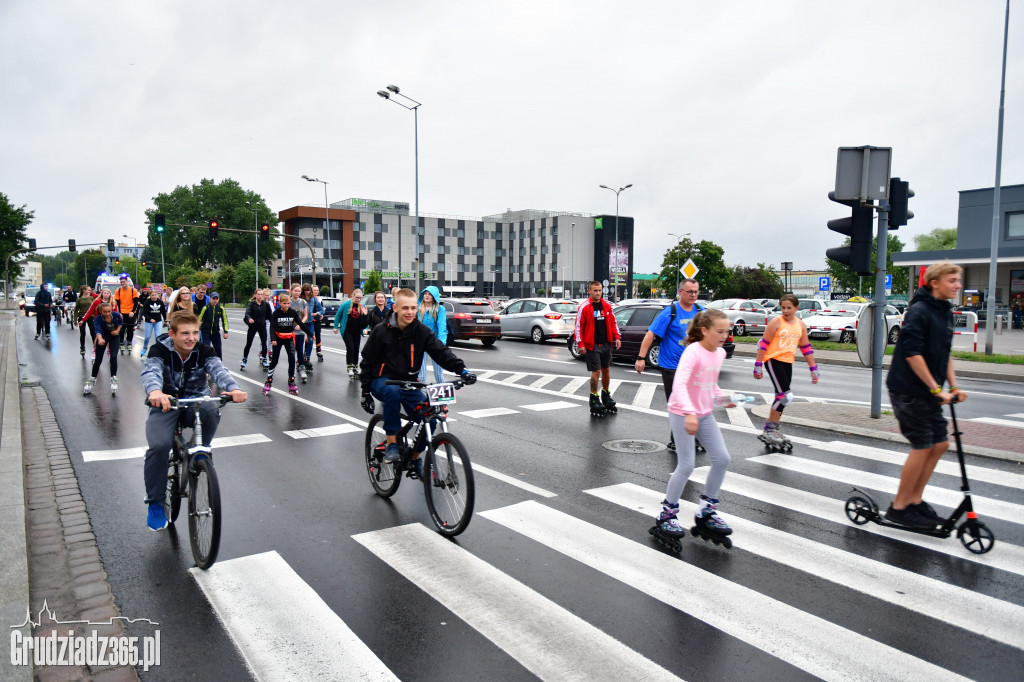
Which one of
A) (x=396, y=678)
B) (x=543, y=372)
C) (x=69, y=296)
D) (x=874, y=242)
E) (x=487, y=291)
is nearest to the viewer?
(x=396, y=678)

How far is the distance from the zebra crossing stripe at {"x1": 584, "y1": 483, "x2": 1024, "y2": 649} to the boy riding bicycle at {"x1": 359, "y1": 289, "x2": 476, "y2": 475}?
2.13m

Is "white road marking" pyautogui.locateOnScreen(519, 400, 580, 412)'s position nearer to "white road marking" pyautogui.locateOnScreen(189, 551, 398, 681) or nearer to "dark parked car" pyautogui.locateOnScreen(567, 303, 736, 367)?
"dark parked car" pyautogui.locateOnScreen(567, 303, 736, 367)

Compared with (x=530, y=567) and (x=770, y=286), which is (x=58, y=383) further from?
(x=770, y=286)

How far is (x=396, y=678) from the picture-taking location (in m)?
3.19

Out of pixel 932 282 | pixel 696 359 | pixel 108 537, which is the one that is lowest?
pixel 108 537

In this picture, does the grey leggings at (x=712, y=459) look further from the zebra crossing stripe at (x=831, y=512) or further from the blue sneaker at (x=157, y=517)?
the blue sneaker at (x=157, y=517)

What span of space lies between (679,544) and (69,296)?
42.3 metres

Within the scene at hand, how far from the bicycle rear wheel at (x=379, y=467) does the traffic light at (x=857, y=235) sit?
242 inches

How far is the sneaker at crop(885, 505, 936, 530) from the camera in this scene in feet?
16.3

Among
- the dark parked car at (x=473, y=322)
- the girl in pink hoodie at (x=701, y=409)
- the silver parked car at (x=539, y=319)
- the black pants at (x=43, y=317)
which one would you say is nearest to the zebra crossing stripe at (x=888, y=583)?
the girl in pink hoodie at (x=701, y=409)

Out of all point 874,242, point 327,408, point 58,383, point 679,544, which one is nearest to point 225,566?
point 679,544

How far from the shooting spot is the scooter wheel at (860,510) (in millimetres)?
5188

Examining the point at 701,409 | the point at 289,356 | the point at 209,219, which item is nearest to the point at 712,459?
the point at 701,409

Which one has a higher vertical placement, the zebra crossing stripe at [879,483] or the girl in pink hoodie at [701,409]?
the girl in pink hoodie at [701,409]
